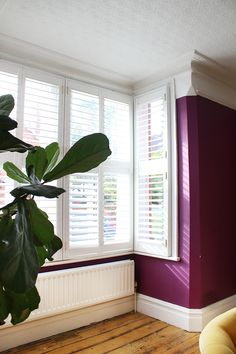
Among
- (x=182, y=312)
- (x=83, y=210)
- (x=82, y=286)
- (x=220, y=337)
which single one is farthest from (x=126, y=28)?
(x=182, y=312)

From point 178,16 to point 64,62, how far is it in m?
1.23

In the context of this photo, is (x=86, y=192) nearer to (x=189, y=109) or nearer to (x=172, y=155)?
(x=172, y=155)

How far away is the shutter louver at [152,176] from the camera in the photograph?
314cm

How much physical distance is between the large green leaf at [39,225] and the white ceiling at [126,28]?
1.88 m

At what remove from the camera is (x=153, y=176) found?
3.28 metres

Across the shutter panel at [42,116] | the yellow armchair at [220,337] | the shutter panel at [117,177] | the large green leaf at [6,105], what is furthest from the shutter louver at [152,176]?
the large green leaf at [6,105]

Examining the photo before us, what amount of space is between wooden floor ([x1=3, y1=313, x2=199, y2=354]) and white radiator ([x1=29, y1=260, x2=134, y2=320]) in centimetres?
24

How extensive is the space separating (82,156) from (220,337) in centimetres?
105

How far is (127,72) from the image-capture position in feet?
10.7

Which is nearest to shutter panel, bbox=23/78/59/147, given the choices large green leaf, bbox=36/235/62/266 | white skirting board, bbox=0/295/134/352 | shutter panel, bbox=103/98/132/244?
shutter panel, bbox=103/98/132/244

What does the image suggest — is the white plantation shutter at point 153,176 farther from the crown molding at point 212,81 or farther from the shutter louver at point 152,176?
the crown molding at point 212,81

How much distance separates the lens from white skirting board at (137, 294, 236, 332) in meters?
2.85

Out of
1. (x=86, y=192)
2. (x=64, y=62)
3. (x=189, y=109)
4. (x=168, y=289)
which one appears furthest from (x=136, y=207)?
(x=64, y=62)

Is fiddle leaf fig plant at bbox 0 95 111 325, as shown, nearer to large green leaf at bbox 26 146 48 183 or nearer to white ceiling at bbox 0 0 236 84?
large green leaf at bbox 26 146 48 183
